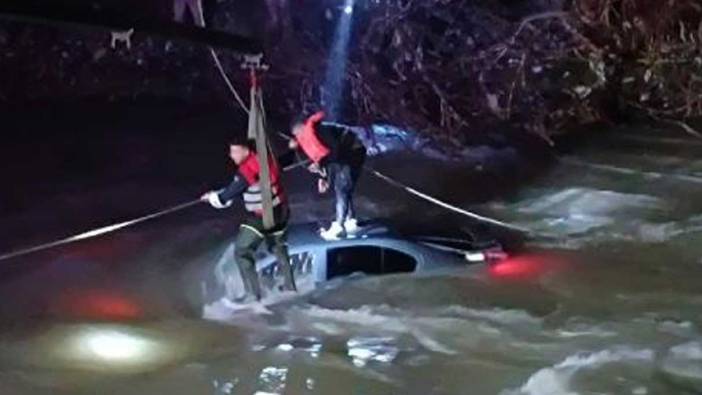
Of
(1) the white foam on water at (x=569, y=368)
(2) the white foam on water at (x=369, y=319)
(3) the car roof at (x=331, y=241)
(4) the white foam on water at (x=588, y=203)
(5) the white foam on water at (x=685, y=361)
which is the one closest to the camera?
(1) the white foam on water at (x=569, y=368)

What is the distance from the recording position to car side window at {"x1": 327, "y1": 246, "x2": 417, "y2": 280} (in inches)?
332

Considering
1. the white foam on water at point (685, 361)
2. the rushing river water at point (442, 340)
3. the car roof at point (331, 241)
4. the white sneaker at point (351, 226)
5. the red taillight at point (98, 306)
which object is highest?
the white sneaker at point (351, 226)

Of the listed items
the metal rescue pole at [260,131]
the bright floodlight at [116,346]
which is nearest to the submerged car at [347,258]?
the bright floodlight at [116,346]

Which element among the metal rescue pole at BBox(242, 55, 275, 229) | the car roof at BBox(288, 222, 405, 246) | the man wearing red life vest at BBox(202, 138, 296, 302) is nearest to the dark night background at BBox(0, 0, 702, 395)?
the metal rescue pole at BBox(242, 55, 275, 229)

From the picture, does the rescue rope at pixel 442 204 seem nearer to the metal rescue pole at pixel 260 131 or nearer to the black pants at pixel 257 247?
the black pants at pixel 257 247

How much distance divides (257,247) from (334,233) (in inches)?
32.3

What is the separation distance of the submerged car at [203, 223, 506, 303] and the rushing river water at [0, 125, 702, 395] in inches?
5.9

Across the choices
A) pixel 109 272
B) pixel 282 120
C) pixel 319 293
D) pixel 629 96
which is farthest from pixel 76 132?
pixel 629 96

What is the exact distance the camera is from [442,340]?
24.9 feet

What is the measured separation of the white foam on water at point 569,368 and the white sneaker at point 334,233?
1.92 meters

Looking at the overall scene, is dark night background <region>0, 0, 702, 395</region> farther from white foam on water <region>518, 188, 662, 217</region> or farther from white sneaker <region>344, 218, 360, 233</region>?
white sneaker <region>344, 218, 360, 233</region>

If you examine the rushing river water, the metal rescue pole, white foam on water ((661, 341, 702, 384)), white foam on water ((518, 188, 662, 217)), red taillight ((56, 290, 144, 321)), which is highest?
the metal rescue pole

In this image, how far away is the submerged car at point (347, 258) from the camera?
823 centimetres

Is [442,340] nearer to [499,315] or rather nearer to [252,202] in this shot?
[499,315]
